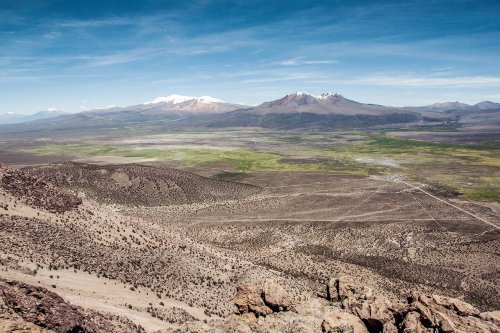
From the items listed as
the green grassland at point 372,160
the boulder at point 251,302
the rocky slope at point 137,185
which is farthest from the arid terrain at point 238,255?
the green grassland at point 372,160

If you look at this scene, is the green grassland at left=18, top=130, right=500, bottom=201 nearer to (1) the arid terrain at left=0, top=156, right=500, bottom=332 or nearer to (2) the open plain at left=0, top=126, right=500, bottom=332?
(2) the open plain at left=0, top=126, right=500, bottom=332

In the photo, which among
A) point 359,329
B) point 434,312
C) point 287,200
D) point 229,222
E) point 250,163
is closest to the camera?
point 434,312

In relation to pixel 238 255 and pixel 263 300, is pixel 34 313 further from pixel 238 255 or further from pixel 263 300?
pixel 238 255

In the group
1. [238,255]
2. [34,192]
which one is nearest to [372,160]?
[238,255]

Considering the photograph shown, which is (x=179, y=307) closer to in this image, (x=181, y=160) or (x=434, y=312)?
(x=434, y=312)

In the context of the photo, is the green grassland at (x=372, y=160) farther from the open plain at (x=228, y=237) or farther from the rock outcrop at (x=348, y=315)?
the rock outcrop at (x=348, y=315)

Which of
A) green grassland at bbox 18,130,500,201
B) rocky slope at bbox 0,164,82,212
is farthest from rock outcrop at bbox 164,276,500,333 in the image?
green grassland at bbox 18,130,500,201

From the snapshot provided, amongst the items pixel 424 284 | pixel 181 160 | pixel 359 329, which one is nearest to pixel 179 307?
pixel 359 329
